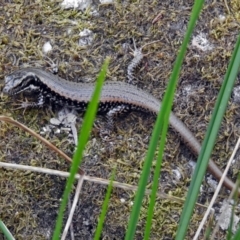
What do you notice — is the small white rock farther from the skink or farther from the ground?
the skink

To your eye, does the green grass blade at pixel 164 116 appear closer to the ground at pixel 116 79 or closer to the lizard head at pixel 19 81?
the ground at pixel 116 79

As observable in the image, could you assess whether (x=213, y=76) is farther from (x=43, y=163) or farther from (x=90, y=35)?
(x=43, y=163)

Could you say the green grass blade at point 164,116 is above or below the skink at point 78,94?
below

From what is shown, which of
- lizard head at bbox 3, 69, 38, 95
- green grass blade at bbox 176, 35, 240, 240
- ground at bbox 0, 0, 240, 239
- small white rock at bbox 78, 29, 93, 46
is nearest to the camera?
green grass blade at bbox 176, 35, 240, 240

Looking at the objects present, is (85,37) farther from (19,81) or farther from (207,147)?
(207,147)

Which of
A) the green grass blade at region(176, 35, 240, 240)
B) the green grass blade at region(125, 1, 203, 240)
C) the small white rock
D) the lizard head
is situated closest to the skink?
the lizard head

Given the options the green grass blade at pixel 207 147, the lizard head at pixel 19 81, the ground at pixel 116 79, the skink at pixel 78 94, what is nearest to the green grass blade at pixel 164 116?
the green grass blade at pixel 207 147
